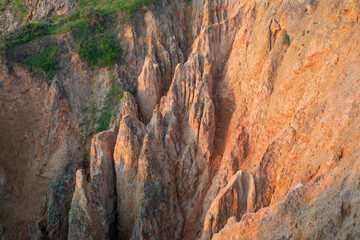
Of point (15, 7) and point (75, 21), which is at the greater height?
point (15, 7)

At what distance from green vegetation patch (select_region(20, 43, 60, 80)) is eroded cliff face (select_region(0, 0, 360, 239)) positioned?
0.68 m

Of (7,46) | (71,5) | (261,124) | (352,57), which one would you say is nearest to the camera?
(352,57)

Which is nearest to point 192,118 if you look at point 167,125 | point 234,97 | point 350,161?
point 167,125

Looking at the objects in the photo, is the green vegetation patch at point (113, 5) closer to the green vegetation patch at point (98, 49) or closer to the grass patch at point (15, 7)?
the green vegetation patch at point (98, 49)

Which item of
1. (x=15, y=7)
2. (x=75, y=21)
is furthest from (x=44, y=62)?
(x=15, y=7)

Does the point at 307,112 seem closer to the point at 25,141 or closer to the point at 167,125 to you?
the point at 167,125

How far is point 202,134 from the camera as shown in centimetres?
1988

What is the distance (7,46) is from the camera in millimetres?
25266

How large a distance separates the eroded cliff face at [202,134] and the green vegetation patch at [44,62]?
26.9 inches

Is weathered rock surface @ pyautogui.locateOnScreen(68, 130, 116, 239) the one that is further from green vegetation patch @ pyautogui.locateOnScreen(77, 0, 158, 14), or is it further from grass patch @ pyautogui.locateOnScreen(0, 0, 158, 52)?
green vegetation patch @ pyautogui.locateOnScreen(77, 0, 158, 14)

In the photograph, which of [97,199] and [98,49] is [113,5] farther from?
[97,199]

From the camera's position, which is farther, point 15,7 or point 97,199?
point 15,7

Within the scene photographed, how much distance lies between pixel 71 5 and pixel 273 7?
18.6 meters

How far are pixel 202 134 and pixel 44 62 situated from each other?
1458cm
